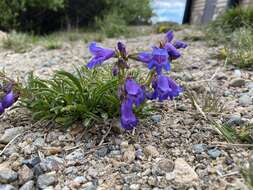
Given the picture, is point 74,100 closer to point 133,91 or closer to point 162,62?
point 133,91

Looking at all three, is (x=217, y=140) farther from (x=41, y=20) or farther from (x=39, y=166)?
(x=41, y=20)

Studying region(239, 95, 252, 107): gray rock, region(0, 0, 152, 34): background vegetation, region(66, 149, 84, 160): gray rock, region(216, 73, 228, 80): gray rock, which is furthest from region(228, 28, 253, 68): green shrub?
region(0, 0, 152, 34): background vegetation

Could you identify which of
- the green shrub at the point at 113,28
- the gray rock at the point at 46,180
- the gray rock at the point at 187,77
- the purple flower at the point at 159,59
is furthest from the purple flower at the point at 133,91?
the green shrub at the point at 113,28

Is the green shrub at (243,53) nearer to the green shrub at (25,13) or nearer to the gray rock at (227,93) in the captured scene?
the gray rock at (227,93)

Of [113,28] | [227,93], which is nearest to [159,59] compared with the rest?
[227,93]

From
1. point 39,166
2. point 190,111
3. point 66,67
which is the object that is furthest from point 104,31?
point 39,166
